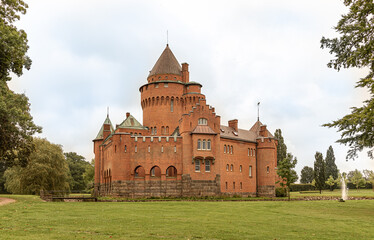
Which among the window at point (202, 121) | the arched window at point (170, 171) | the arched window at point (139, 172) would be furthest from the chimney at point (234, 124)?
the arched window at point (139, 172)

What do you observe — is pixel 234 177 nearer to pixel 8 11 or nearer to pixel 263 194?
pixel 263 194

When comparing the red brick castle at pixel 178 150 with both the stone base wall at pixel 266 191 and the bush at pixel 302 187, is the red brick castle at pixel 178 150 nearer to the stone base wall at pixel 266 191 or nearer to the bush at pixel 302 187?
the stone base wall at pixel 266 191

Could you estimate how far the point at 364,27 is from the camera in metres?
24.8

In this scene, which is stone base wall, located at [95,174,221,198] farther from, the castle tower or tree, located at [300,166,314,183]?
tree, located at [300,166,314,183]

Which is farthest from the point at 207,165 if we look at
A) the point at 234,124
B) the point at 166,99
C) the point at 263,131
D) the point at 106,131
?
the point at 106,131

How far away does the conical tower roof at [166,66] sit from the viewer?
219 feet

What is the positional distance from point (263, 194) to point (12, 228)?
175ft

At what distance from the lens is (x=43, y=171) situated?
5703 cm

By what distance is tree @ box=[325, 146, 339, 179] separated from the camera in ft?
355

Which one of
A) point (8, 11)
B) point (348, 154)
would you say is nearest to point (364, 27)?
point (348, 154)

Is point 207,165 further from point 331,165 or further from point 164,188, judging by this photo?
point 331,165

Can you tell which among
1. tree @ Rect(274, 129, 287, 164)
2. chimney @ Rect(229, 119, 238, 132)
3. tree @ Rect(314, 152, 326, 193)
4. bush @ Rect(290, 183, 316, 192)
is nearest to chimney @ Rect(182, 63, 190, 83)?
chimney @ Rect(229, 119, 238, 132)

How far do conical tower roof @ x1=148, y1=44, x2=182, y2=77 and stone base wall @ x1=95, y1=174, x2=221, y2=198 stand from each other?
19.9 m

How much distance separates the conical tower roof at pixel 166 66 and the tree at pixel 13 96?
98.5 feet
